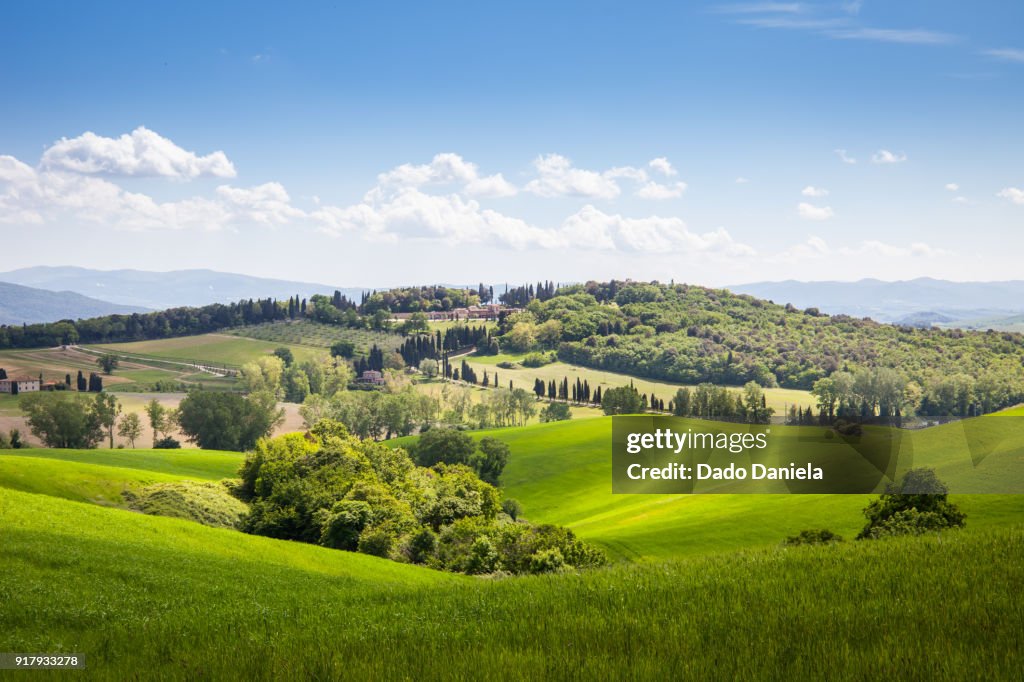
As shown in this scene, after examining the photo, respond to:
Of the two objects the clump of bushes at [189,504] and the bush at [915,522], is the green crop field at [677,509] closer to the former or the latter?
the bush at [915,522]

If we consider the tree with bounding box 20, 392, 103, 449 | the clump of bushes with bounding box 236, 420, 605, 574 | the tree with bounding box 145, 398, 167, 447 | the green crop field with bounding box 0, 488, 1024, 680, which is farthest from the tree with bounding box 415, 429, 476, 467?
the green crop field with bounding box 0, 488, 1024, 680

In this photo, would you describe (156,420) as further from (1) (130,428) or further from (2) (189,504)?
(2) (189,504)

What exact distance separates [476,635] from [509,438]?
112m

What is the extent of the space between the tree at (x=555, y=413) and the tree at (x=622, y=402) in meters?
14.4

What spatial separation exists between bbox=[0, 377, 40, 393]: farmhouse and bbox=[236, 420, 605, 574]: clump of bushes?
6599 inches

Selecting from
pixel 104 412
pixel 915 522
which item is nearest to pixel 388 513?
pixel 915 522

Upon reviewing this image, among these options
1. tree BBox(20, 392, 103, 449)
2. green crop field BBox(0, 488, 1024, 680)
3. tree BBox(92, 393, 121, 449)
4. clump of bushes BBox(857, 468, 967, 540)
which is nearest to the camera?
green crop field BBox(0, 488, 1024, 680)

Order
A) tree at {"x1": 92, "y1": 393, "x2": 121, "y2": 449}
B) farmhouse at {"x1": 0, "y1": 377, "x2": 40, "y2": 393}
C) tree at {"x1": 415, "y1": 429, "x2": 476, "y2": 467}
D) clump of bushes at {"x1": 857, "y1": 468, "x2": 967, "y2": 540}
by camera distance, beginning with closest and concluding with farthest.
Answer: clump of bushes at {"x1": 857, "y1": 468, "x2": 967, "y2": 540} < tree at {"x1": 415, "y1": 429, "x2": 476, "y2": 467} < tree at {"x1": 92, "y1": 393, "x2": 121, "y2": 449} < farmhouse at {"x1": 0, "y1": 377, "x2": 40, "y2": 393}

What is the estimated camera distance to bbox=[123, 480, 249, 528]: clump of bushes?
44312 mm

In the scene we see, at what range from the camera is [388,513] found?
1761 inches

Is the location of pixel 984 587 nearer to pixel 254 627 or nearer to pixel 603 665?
Answer: pixel 603 665

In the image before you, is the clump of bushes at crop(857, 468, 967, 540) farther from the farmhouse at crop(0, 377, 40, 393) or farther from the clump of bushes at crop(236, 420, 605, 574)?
the farmhouse at crop(0, 377, 40, 393)

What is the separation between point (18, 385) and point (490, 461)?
507 feet

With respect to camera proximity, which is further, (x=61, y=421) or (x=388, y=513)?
(x=61, y=421)
